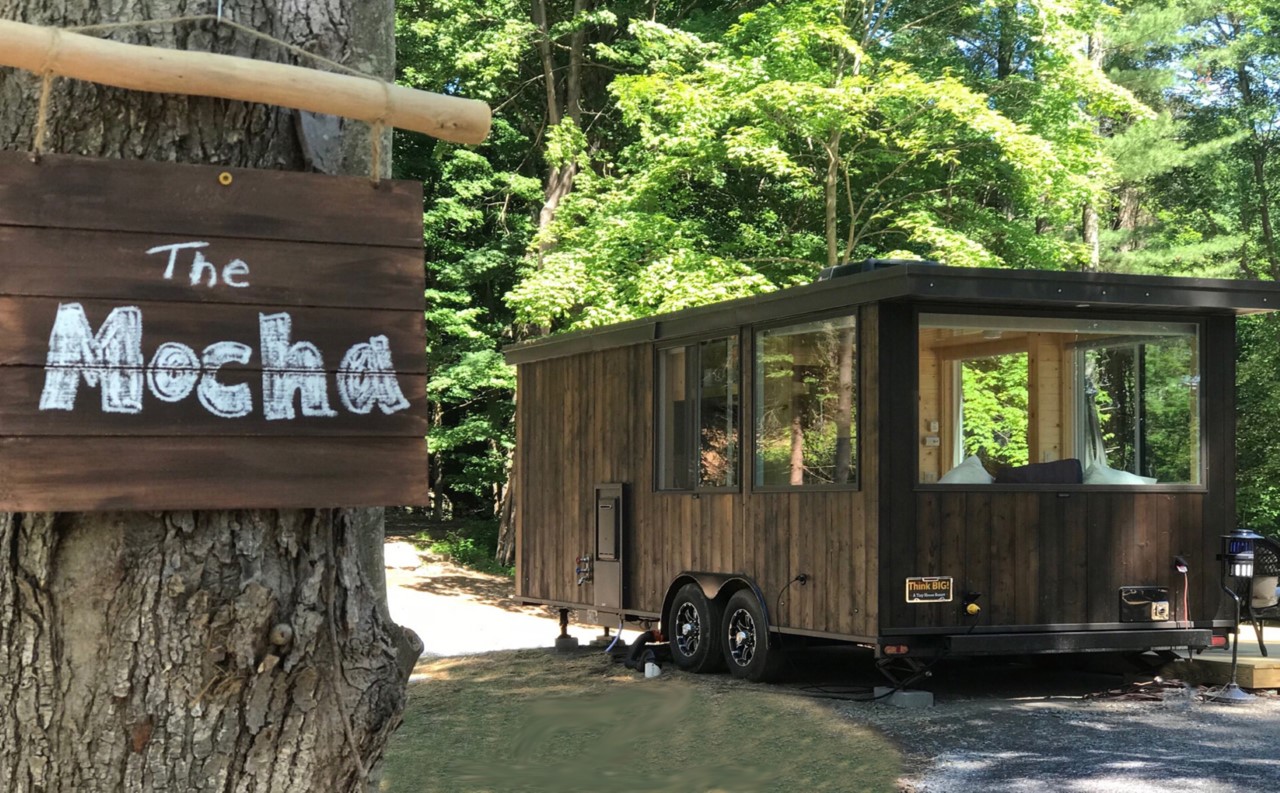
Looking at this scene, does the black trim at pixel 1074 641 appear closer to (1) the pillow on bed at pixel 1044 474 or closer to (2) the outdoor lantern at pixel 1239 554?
(2) the outdoor lantern at pixel 1239 554

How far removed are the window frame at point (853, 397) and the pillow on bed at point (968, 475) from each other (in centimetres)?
58

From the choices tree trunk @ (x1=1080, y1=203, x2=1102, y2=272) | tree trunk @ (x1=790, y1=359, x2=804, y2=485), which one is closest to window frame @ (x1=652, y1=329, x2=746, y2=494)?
tree trunk @ (x1=790, y1=359, x2=804, y2=485)

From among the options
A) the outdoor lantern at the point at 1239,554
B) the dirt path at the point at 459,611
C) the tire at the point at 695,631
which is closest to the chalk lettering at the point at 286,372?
the outdoor lantern at the point at 1239,554

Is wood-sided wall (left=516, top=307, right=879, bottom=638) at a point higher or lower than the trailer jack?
higher

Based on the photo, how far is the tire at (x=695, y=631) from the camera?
1151 cm

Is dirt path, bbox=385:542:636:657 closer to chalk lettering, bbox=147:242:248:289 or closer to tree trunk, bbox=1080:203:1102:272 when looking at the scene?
chalk lettering, bbox=147:242:248:289

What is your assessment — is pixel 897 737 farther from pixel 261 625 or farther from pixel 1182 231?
pixel 1182 231

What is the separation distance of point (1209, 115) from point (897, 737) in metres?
23.8

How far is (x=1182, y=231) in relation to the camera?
2917 cm

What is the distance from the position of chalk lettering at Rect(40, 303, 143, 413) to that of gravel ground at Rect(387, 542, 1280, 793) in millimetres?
5254

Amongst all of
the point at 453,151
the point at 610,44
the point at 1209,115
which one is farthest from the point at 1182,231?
the point at 453,151

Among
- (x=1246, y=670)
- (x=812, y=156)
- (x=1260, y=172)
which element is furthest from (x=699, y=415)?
(x=1260, y=172)

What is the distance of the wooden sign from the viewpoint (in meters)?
2.69

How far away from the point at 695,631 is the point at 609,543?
155 cm
